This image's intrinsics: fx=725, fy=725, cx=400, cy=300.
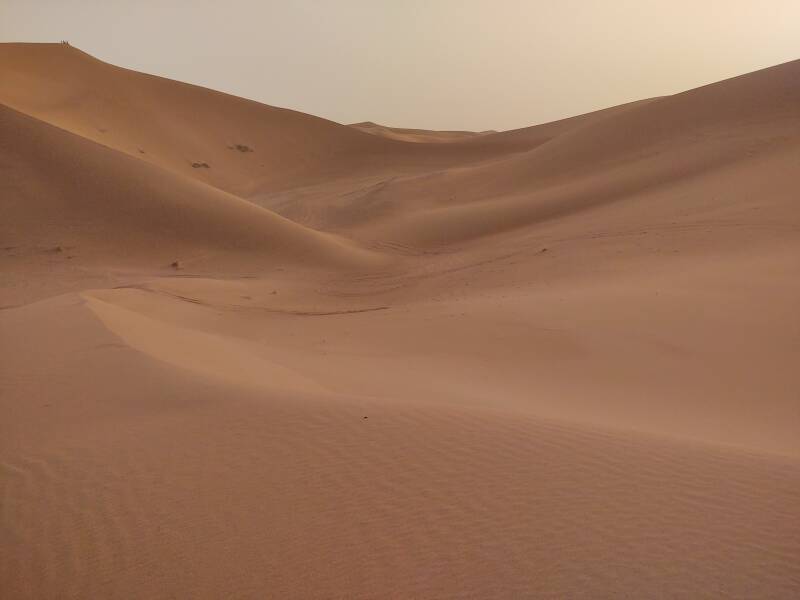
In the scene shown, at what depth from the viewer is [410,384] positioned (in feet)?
20.4

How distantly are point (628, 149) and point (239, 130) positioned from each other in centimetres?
2758

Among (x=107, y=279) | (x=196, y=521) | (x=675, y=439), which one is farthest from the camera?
(x=107, y=279)

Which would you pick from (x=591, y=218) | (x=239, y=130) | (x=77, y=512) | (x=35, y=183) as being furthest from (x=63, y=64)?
(x=77, y=512)

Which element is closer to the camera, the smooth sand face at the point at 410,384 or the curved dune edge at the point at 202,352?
the smooth sand face at the point at 410,384

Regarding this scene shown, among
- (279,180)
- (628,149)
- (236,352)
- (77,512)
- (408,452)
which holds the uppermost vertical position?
(279,180)

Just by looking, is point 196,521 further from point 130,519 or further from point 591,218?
point 591,218

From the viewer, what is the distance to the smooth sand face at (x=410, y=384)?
9.57 ft

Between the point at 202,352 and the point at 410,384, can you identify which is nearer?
the point at 410,384

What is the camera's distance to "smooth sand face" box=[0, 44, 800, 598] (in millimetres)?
2916

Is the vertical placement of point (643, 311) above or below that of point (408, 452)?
above

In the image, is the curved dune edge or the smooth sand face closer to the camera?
the smooth sand face

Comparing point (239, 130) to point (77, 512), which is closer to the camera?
point (77, 512)

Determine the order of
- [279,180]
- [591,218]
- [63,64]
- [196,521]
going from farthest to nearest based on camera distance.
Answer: [63,64] → [279,180] → [591,218] → [196,521]

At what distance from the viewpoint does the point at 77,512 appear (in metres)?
3.35
